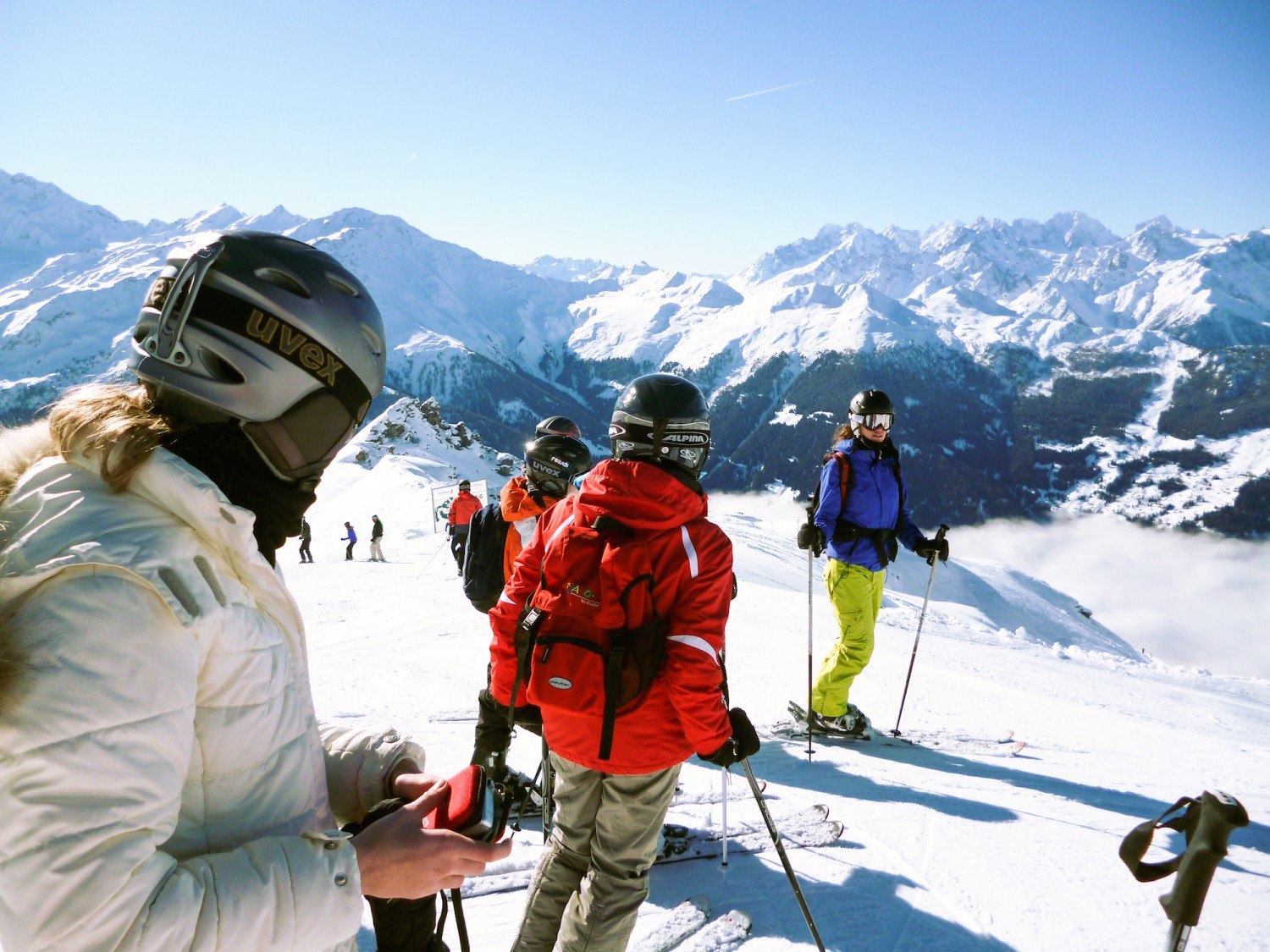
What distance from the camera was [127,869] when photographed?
2.88 ft

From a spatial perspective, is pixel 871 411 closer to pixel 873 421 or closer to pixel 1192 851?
pixel 873 421

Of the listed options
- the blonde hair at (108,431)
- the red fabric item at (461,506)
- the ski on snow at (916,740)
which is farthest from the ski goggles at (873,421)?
the red fabric item at (461,506)

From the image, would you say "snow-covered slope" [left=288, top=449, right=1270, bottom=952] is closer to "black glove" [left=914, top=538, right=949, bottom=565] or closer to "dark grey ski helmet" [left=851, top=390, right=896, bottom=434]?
"black glove" [left=914, top=538, right=949, bottom=565]

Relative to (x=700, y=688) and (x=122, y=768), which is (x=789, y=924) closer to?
(x=700, y=688)

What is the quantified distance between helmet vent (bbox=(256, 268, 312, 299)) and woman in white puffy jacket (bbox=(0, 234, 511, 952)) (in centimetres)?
2

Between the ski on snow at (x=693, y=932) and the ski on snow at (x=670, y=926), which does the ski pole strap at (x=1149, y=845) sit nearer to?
the ski on snow at (x=693, y=932)

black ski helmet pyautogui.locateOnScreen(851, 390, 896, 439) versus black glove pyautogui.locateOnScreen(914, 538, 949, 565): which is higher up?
black ski helmet pyautogui.locateOnScreen(851, 390, 896, 439)

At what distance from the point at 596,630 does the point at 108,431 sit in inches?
61.7

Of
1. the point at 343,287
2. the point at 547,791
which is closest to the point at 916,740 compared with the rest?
the point at 547,791

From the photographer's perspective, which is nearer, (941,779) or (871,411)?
(941,779)

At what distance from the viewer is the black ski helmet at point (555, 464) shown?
4281 mm

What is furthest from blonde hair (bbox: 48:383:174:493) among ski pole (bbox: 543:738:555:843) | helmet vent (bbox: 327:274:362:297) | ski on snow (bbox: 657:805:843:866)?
ski on snow (bbox: 657:805:843:866)

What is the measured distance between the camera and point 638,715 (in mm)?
2412

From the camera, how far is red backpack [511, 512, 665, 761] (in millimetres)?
2277
